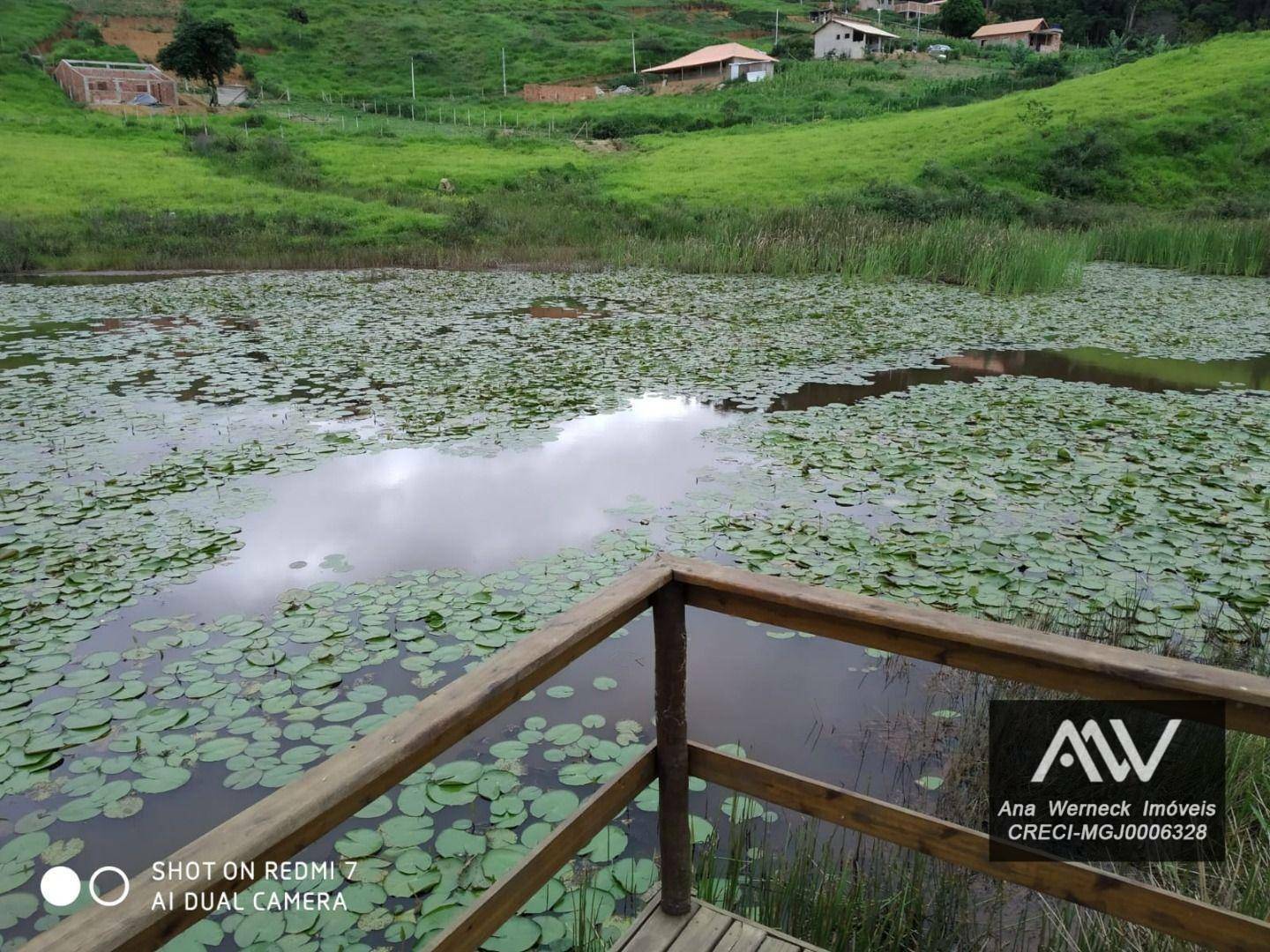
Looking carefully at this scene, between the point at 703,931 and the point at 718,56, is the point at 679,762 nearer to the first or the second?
the point at 703,931

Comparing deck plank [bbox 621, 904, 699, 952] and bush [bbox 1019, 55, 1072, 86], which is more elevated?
bush [bbox 1019, 55, 1072, 86]

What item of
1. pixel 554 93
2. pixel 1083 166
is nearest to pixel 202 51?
pixel 554 93

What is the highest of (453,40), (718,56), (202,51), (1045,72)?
(453,40)

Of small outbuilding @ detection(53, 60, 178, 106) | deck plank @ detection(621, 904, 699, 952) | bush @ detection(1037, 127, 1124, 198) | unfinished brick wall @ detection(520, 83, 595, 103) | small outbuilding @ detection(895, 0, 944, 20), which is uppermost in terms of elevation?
small outbuilding @ detection(895, 0, 944, 20)

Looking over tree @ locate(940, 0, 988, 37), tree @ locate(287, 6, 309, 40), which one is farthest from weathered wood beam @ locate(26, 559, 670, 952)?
tree @ locate(940, 0, 988, 37)

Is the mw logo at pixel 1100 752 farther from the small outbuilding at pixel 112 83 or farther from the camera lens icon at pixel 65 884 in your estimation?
the small outbuilding at pixel 112 83

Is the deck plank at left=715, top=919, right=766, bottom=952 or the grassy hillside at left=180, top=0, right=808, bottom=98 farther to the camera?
the grassy hillside at left=180, top=0, right=808, bottom=98

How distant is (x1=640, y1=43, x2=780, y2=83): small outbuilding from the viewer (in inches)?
1786

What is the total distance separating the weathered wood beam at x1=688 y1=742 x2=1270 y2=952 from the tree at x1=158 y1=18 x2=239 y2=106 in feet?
144

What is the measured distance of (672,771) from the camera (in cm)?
202

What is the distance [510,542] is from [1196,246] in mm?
14969

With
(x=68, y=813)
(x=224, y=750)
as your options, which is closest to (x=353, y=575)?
(x=224, y=750)

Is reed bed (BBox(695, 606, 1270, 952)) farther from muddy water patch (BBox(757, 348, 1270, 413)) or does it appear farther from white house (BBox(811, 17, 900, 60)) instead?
white house (BBox(811, 17, 900, 60))

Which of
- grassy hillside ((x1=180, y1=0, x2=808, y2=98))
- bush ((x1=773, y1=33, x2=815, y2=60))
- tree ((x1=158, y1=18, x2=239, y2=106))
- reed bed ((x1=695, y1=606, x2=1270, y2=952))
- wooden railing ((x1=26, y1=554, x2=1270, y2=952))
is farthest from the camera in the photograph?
bush ((x1=773, y1=33, x2=815, y2=60))
